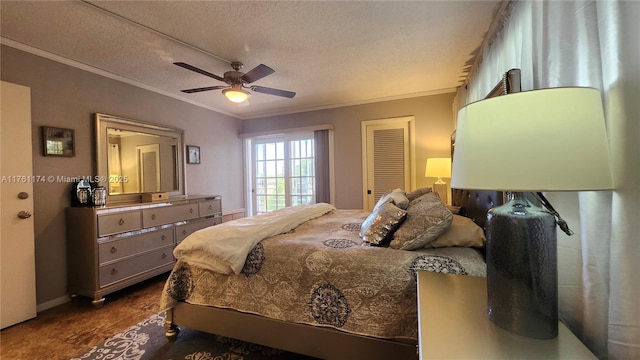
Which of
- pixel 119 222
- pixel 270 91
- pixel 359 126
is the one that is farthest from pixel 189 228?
pixel 359 126

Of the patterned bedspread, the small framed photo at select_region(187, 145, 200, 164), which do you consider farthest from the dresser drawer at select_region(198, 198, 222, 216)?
the patterned bedspread

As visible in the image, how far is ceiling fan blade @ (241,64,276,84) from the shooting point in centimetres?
217

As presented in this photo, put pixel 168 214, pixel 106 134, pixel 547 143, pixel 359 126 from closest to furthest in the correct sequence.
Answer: pixel 547 143
pixel 106 134
pixel 168 214
pixel 359 126

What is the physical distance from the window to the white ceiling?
1499 mm

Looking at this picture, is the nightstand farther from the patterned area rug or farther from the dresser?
the dresser

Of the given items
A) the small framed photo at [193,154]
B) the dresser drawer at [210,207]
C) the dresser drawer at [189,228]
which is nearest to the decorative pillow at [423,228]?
the dresser drawer at [189,228]

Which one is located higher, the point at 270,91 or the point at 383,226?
the point at 270,91

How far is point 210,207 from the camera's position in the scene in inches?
146

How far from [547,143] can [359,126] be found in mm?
3617

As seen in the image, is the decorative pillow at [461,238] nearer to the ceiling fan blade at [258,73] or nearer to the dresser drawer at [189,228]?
the ceiling fan blade at [258,73]

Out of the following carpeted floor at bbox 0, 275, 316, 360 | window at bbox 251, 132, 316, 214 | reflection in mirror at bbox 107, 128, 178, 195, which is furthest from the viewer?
window at bbox 251, 132, 316, 214

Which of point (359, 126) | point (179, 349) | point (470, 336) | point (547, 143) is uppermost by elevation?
point (359, 126)

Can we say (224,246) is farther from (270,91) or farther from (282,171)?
(282,171)

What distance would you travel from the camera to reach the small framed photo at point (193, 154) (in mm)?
3930
